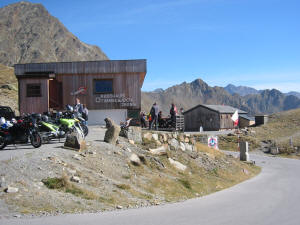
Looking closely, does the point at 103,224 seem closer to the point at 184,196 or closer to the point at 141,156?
the point at 184,196

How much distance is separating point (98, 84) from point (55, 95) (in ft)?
11.5

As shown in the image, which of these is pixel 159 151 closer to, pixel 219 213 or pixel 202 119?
pixel 219 213

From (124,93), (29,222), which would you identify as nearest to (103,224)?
(29,222)

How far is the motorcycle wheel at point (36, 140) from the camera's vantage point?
13.0 meters

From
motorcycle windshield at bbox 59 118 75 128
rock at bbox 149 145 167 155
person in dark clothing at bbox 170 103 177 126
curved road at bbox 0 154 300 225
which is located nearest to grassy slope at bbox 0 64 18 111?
person in dark clothing at bbox 170 103 177 126

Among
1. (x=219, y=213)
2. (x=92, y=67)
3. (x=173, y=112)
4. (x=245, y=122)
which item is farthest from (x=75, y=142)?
(x=245, y=122)

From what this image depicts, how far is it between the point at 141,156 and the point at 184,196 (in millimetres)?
2993

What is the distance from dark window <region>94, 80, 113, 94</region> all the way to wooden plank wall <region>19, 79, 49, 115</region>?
12.6 feet

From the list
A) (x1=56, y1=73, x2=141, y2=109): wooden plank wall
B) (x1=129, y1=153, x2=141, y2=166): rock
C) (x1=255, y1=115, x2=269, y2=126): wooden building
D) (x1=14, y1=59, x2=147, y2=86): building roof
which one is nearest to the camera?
(x1=129, y1=153, x2=141, y2=166): rock

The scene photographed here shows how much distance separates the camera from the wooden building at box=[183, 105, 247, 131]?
5731 cm

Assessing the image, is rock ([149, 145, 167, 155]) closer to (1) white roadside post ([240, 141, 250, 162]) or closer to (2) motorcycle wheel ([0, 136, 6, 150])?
(2) motorcycle wheel ([0, 136, 6, 150])

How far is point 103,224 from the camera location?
7488 millimetres

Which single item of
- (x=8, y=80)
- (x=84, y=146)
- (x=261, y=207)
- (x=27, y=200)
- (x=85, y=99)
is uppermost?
(x=8, y=80)

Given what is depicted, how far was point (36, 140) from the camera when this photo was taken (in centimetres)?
1305
